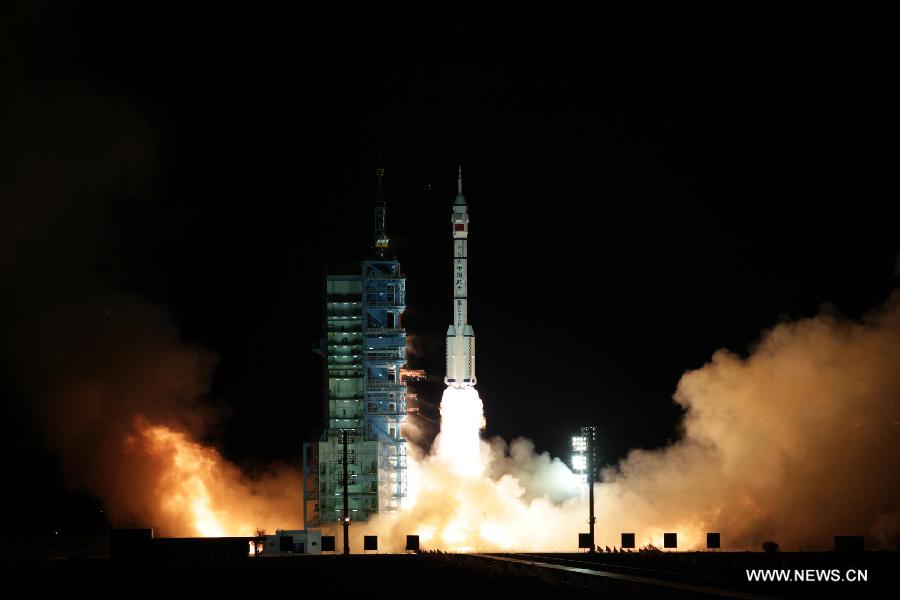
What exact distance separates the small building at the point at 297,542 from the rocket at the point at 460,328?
10.7 metres

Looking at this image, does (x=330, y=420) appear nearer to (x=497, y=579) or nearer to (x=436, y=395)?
(x=436, y=395)

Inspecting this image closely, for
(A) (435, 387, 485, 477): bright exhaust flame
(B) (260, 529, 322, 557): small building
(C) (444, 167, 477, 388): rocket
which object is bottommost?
(B) (260, 529, 322, 557): small building

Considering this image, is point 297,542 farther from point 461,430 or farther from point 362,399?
point 461,430

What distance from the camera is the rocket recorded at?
75.6 metres

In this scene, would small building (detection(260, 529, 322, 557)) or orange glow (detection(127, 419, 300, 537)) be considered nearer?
small building (detection(260, 529, 322, 557))

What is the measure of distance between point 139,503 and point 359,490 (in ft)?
39.3

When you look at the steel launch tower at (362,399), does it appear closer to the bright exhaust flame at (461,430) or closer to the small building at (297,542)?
the bright exhaust flame at (461,430)

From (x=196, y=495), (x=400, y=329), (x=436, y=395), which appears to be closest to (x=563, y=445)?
(x=436, y=395)

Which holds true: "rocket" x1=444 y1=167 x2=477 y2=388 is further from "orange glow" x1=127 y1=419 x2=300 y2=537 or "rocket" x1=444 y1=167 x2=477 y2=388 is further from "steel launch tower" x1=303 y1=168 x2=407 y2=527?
"orange glow" x1=127 y1=419 x2=300 y2=537

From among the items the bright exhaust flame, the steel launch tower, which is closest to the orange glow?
the steel launch tower

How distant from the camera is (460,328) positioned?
Result: 75.6 metres

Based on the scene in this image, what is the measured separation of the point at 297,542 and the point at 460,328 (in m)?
13.7

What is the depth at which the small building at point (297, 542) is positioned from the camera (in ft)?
235

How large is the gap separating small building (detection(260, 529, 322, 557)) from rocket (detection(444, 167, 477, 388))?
10703 millimetres
